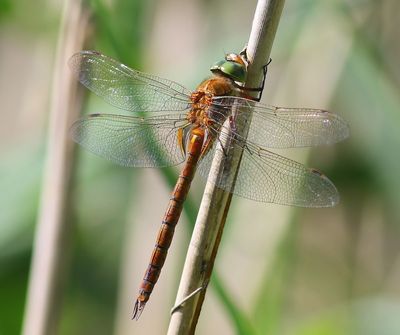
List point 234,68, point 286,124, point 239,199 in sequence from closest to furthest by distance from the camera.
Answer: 1. point 234,68
2. point 286,124
3. point 239,199

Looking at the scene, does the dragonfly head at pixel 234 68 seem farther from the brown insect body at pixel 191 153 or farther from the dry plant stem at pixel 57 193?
the dry plant stem at pixel 57 193

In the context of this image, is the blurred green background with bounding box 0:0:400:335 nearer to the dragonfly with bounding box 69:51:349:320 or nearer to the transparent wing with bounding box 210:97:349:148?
the dragonfly with bounding box 69:51:349:320

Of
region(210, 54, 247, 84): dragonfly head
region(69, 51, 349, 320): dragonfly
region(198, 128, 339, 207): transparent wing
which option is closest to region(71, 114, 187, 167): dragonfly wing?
region(69, 51, 349, 320): dragonfly

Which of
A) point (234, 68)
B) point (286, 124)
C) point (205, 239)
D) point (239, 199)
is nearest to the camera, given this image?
point (205, 239)

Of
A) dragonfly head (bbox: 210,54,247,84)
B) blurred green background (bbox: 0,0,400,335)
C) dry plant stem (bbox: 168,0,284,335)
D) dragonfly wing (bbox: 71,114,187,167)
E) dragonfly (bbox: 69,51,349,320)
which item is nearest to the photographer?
dry plant stem (bbox: 168,0,284,335)

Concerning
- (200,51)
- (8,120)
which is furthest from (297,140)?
(8,120)

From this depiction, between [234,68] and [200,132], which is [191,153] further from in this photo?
[234,68]

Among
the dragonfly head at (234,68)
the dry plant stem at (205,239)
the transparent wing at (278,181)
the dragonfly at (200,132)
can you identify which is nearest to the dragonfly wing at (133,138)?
the dragonfly at (200,132)

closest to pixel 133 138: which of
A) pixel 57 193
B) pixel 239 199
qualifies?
pixel 57 193
